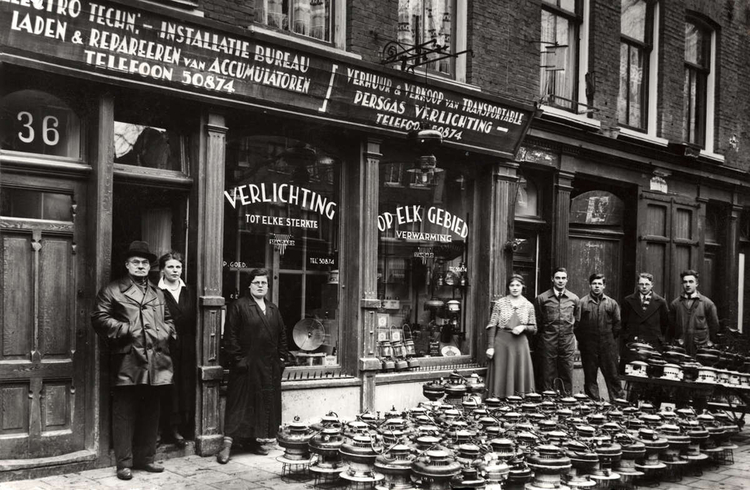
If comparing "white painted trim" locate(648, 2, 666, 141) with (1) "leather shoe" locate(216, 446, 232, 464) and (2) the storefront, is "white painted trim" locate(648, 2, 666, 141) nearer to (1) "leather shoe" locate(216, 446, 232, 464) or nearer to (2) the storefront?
(2) the storefront

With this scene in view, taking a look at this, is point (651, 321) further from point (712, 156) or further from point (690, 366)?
point (712, 156)

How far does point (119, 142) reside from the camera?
7512 millimetres

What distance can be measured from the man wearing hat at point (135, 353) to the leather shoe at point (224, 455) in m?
0.59

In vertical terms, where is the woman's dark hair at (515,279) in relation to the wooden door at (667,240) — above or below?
below

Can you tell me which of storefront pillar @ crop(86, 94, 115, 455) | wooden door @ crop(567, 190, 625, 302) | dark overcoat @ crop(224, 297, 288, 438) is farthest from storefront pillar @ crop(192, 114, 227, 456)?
wooden door @ crop(567, 190, 625, 302)

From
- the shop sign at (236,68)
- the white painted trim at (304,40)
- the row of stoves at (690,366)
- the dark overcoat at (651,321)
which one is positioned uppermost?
the white painted trim at (304,40)

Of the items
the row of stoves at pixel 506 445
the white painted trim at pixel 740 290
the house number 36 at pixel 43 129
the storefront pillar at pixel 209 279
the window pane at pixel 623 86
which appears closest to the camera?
the row of stoves at pixel 506 445

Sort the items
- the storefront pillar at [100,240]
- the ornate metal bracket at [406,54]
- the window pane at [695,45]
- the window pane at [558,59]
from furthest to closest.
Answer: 1. the window pane at [695,45]
2. the window pane at [558,59]
3. the ornate metal bracket at [406,54]
4. the storefront pillar at [100,240]

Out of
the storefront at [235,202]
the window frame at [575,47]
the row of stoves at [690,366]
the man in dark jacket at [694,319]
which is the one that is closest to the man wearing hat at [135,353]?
the storefront at [235,202]

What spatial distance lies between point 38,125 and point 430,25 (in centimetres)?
561

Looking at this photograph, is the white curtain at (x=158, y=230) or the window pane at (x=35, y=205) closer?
the window pane at (x=35, y=205)

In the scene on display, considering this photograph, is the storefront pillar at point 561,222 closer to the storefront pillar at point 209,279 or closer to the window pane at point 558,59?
the window pane at point 558,59

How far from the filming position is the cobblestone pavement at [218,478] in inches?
255

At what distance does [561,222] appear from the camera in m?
12.2
